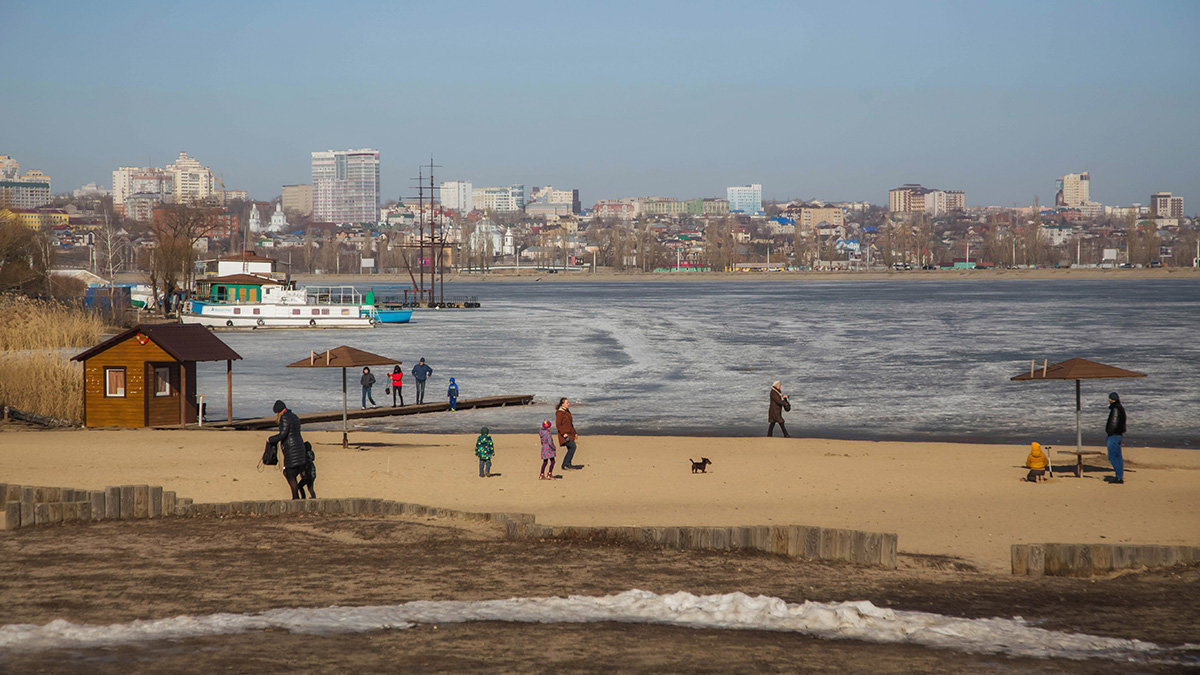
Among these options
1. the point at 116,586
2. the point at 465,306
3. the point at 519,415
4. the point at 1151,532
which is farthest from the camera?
the point at 465,306

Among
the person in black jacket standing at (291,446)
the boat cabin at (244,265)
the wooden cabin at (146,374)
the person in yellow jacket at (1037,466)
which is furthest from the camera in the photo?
the boat cabin at (244,265)

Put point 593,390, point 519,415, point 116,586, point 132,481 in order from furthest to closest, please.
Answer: point 593,390, point 519,415, point 132,481, point 116,586

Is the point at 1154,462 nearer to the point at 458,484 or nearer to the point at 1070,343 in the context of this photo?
the point at 458,484

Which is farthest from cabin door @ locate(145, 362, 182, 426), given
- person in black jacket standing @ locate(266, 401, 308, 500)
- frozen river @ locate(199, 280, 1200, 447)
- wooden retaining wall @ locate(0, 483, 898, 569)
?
person in black jacket standing @ locate(266, 401, 308, 500)

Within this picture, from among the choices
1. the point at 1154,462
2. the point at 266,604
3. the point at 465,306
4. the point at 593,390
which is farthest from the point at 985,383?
the point at 465,306

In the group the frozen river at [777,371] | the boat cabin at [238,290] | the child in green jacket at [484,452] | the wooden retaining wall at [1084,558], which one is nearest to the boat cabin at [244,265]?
the boat cabin at [238,290]

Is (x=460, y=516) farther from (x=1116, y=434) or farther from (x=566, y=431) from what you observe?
(x=1116, y=434)

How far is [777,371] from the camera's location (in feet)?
164

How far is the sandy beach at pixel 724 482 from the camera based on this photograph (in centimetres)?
1748

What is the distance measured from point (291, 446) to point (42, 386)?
58.2 ft

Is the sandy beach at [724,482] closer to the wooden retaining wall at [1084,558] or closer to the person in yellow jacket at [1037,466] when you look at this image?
the person in yellow jacket at [1037,466]

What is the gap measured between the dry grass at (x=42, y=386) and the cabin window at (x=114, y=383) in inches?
71.2

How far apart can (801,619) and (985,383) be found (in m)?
35.7

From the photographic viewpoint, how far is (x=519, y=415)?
3447cm
